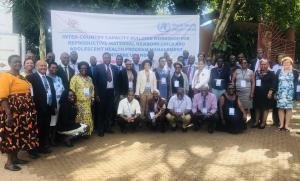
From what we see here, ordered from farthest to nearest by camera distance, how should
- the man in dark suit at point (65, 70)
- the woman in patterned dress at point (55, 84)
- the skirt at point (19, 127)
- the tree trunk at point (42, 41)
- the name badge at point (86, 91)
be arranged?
the tree trunk at point (42, 41), the name badge at point (86, 91), the man in dark suit at point (65, 70), the woman in patterned dress at point (55, 84), the skirt at point (19, 127)

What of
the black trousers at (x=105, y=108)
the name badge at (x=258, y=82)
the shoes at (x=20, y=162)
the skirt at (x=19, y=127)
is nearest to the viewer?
the skirt at (x=19, y=127)

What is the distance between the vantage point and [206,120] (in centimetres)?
928

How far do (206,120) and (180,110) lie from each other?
25.9 inches

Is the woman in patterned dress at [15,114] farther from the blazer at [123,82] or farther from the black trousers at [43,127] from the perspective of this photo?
the blazer at [123,82]

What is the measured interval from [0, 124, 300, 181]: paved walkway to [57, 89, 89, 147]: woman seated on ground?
0.26 meters

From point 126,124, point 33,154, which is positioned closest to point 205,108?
point 126,124

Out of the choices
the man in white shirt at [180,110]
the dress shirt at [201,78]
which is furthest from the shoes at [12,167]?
the dress shirt at [201,78]

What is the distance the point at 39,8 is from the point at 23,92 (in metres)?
7.72

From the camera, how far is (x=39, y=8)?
13352 millimetres

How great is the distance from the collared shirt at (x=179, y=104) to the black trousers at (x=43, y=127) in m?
3.06

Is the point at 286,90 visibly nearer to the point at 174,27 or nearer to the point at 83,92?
the point at 174,27

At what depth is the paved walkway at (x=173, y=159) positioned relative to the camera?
6.13 meters

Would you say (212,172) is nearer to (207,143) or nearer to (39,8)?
(207,143)

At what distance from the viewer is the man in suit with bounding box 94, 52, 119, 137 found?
8.67 m
